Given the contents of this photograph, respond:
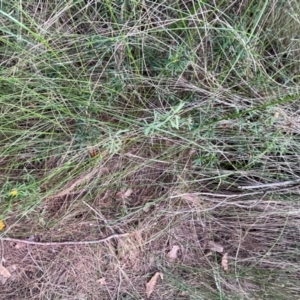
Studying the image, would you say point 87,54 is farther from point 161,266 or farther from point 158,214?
point 161,266

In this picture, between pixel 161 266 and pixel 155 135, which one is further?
pixel 161 266

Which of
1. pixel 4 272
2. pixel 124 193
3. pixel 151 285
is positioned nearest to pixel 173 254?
pixel 151 285

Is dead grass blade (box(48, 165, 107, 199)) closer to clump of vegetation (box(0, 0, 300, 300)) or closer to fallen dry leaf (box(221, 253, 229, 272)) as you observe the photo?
clump of vegetation (box(0, 0, 300, 300))

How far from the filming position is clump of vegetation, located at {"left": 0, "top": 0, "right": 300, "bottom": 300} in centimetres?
138

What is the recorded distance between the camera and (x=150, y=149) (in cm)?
148

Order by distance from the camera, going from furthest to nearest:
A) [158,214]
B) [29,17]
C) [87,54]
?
[158,214] → [87,54] → [29,17]

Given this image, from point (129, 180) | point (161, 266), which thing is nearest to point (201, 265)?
point (161, 266)

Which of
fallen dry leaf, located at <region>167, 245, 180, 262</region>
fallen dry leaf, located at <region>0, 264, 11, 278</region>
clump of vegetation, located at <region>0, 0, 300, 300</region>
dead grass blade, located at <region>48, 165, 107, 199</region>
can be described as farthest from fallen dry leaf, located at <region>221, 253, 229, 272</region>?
fallen dry leaf, located at <region>0, 264, 11, 278</region>

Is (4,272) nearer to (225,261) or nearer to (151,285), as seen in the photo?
(151,285)

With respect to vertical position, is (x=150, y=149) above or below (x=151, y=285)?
above

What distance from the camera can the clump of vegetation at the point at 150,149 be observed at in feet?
4.53

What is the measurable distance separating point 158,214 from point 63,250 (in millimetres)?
361

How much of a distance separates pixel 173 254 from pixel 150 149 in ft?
1.29

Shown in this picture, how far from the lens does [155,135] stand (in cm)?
144
